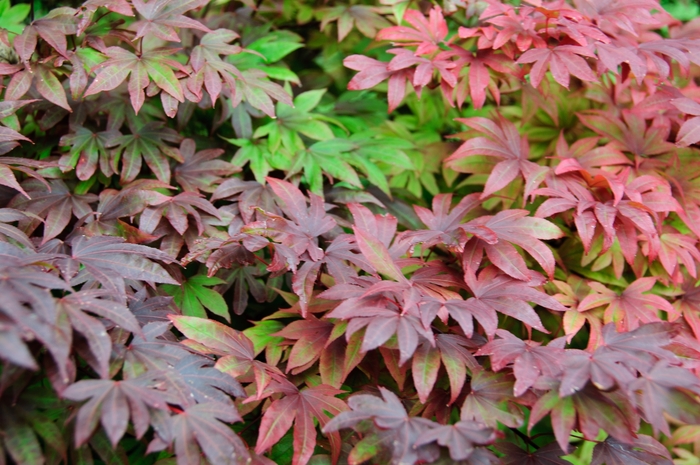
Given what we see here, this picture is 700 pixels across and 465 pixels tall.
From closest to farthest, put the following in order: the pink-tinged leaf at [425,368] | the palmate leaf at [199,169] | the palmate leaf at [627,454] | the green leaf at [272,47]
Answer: the pink-tinged leaf at [425,368]
the palmate leaf at [627,454]
the palmate leaf at [199,169]
the green leaf at [272,47]

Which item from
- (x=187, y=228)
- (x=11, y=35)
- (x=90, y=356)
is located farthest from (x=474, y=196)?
(x=11, y=35)

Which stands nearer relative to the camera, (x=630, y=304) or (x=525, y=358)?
(x=525, y=358)

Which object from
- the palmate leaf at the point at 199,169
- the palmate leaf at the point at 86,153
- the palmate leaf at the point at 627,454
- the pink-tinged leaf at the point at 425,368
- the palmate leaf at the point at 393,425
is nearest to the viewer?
the palmate leaf at the point at 393,425

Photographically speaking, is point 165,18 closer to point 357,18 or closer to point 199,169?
point 199,169

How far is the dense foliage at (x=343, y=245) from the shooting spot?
119 cm

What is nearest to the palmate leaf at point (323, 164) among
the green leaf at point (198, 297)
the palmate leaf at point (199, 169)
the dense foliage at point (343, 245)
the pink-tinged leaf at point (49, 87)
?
the dense foliage at point (343, 245)

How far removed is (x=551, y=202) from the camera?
1.72 metres

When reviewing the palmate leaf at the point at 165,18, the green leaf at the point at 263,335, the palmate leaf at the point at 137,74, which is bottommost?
the green leaf at the point at 263,335

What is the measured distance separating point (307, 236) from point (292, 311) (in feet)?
0.73

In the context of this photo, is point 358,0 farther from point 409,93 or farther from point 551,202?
point 551,202

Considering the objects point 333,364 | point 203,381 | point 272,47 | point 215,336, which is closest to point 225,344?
point 215,336

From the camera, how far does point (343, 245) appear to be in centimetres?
158

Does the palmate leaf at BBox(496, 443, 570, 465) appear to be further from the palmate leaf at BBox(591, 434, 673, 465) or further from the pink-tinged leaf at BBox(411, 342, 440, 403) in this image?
the pink-tinged leaf at BBox(411, 342, 440, 403)

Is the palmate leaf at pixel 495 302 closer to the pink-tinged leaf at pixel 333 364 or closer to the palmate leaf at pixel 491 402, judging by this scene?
the palmate leaf at pixel 491 402
